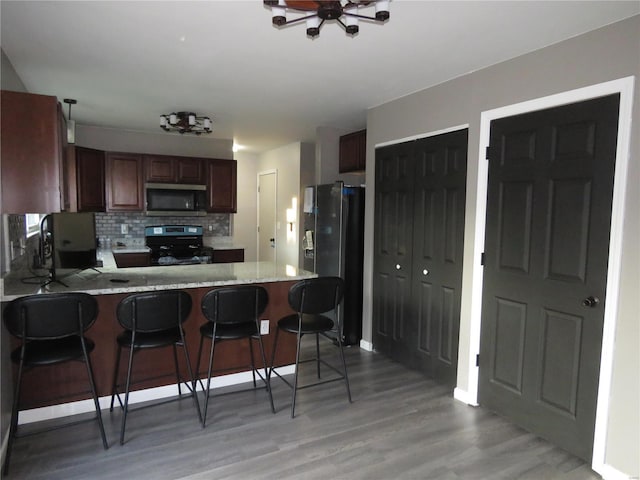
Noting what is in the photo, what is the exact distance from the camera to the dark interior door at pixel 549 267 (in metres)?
2.28

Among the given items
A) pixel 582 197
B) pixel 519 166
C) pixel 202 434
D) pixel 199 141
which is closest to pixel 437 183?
pixel 519 166

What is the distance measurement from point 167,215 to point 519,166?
4707mm

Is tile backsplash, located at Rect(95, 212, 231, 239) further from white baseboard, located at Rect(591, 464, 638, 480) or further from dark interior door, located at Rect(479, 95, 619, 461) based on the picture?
white baseboard, located at Rect(591, 464, 638, 480)

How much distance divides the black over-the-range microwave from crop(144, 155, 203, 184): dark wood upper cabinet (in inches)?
3.6

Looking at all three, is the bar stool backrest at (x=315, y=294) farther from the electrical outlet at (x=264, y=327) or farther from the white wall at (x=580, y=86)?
the white wall at (x=580, y=86)

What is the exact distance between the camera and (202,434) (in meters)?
2.59

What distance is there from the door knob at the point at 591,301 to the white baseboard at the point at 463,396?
3.82 ft

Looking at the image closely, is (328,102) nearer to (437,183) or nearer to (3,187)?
(437,183)

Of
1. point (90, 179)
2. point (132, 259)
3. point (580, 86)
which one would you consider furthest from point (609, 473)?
A: point (90, 179)

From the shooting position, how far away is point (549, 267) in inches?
99.3

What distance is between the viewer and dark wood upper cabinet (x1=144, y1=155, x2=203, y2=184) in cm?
541

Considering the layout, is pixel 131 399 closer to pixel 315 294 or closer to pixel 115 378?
pixel 115 378

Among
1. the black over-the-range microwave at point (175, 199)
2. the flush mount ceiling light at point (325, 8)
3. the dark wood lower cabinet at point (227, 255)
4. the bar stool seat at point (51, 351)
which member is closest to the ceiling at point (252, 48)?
the flush mount ceiling light at point (325, 8)

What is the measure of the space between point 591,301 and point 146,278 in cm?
292
